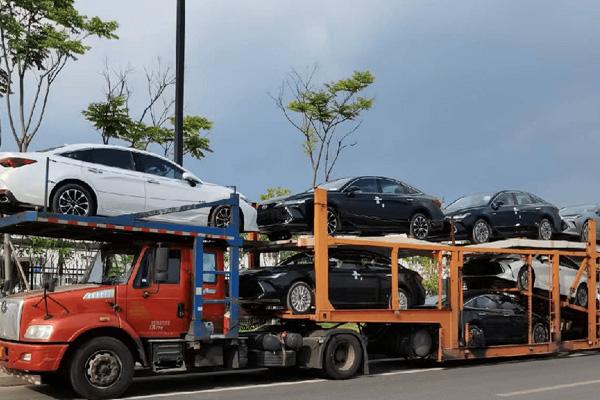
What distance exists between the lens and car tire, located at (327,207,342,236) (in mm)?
12408

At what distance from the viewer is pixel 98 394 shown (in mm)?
9039

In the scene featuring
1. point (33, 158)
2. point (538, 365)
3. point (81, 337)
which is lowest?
point (538, 365)

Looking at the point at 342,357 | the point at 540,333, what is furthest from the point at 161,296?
the point at 540,333

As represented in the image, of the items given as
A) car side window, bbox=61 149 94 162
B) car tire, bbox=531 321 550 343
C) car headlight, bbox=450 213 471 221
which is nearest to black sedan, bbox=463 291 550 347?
car tire, bbox=531 321 550 343

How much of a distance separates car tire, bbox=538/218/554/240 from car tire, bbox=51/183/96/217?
9.41m

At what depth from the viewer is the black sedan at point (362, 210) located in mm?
12367

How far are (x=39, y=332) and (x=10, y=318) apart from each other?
0.63 m

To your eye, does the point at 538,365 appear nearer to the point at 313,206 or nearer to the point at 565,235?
the point at 565,235

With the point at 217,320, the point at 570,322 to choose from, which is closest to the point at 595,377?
the point at 570,322

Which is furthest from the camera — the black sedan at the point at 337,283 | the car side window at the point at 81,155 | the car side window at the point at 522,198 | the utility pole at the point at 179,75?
the car side window at the point at 522,198

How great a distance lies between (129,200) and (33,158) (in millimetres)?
1504

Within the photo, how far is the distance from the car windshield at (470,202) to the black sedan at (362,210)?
1.07m

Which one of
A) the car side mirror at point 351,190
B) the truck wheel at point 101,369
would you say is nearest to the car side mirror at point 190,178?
the car side mirror at point 351,190

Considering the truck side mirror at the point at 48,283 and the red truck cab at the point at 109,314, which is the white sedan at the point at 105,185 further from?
the truck side mirror at the point at 48,283
